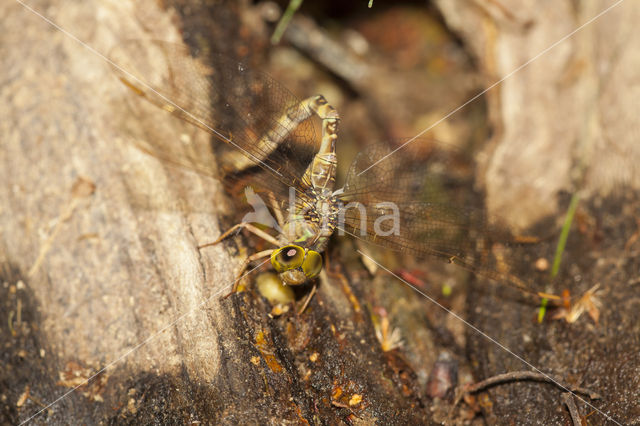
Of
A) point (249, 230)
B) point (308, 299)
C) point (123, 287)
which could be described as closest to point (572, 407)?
point (308, 299)

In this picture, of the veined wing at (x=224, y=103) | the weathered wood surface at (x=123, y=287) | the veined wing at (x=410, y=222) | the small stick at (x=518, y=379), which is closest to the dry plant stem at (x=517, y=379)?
the small stick at (x=518, y=379)

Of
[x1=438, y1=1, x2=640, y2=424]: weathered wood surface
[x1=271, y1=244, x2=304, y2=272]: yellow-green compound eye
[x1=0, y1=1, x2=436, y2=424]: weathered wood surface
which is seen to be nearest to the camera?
[x1=0, y1=1, x2=436, y2=424]: weathered wood surface

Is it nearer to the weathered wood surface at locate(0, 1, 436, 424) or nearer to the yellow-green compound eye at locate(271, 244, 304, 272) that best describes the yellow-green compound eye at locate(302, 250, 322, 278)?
the yellow-green compound eye at locate(271, 244, 304, 272)

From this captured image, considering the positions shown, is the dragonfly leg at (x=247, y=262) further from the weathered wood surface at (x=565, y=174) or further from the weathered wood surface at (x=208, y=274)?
the weathered wood surface at (x=565, y=174)

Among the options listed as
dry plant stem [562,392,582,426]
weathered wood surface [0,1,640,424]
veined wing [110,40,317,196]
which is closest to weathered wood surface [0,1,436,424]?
weathered wood surface [0,1,640,424]

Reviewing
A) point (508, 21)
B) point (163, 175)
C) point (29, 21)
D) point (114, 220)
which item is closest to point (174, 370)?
point (114, 220)

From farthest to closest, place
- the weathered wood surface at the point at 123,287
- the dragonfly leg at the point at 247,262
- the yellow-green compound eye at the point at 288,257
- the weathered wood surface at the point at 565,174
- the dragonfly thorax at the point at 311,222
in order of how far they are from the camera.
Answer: the dragonfly thorax at the point at 311,222 → the weathered wood surface at the point at 565,174 → the dragonfly leg at the point at 247,262 → the yellow-green compound eye at the point at 288,257 → the weathered wood surface at the point at 123,287

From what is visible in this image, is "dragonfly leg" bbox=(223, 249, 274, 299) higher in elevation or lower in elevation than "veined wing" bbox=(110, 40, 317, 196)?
lower

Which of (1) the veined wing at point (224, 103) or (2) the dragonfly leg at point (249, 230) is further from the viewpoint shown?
(1) the veined wing at point (224, 103)

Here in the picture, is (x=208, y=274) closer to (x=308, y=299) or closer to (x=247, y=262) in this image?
(x=247, y=262)
